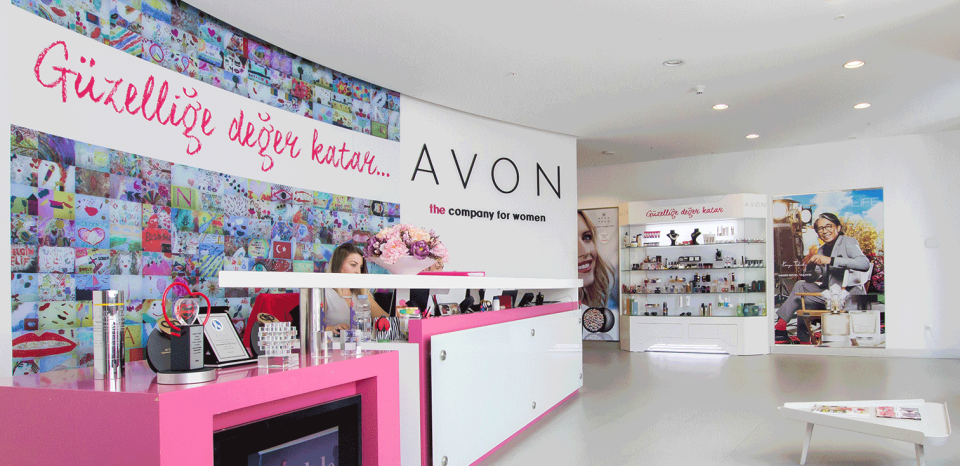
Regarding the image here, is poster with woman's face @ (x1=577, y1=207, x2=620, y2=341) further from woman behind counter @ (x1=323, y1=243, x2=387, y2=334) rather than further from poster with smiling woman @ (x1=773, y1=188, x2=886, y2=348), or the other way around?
woman behind counter @ (x1=323, y1=243, x2=387, y2=334)

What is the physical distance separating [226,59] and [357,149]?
1655 millimetres

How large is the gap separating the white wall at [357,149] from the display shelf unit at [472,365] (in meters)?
1.88

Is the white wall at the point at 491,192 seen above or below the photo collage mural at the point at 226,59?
below

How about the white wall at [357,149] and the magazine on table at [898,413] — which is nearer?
the white wall at [357,149]

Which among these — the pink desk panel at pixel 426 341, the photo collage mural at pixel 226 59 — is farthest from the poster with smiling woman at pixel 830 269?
the pink desk panel at pixel 426 341

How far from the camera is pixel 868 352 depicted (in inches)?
377

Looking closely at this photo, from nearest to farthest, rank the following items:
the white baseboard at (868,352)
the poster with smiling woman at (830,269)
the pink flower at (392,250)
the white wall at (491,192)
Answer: the pink flower at (392,250) < the white wall at (491,192) < the white baseboard at (868,352) < the poster with smiling woman at (830,269)

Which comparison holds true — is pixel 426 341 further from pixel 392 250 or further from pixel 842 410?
pixel 842 410

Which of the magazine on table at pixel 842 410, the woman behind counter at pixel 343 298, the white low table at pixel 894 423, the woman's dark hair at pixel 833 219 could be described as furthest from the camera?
the woman's dark hair at pixel 833 219

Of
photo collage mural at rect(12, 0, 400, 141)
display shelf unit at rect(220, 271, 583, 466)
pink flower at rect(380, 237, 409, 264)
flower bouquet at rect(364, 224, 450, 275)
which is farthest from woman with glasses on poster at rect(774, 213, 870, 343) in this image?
pink flower at rect(380, 237, 409, 264)

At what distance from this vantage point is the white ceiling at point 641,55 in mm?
4809

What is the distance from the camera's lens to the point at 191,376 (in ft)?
6.50

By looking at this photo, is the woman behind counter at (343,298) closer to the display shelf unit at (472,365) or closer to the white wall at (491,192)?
the display shelf unit at (472,365)

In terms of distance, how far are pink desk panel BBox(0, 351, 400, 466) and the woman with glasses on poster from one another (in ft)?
31.3
